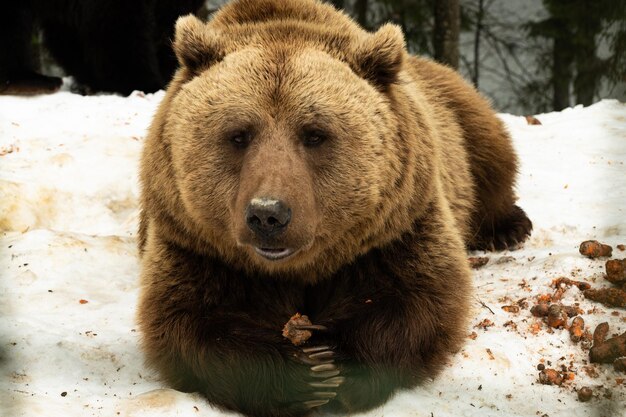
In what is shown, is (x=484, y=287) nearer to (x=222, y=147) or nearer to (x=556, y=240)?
(x=556, y=240)

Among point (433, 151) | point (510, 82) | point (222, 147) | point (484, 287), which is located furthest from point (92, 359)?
point (510, 82)

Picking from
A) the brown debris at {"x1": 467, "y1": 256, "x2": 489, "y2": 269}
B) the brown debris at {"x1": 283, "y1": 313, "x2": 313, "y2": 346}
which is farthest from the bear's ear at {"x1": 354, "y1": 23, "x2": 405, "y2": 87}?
the brown debris at {"x1": 467, "y1": 256, "x2": 489, "y2": 269}

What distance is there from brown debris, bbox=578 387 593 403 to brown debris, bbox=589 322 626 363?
0.29 metres

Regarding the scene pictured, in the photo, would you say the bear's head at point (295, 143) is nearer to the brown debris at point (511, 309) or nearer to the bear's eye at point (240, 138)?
the bear's eye at point (240, 138)

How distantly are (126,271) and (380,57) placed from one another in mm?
2520

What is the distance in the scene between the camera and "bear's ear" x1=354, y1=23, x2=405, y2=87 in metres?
4.11

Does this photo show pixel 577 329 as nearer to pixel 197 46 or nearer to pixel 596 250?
pixel 596 250

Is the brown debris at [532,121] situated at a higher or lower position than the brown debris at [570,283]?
lower

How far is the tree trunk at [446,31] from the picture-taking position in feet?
36.6

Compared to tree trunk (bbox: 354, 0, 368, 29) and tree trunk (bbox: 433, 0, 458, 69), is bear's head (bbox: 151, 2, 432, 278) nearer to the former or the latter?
tree trunk (bbox: 433, 0, 458, 69)

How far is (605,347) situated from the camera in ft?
13.6

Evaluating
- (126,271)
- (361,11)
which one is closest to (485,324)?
(126,271)

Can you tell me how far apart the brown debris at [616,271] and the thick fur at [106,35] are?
21.7ft

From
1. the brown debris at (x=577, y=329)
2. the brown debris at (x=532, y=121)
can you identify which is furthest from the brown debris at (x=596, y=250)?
the brown debris at (x=532, y=121)
